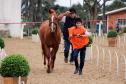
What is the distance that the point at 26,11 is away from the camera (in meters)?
68.8

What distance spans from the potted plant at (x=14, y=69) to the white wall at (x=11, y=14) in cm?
2673

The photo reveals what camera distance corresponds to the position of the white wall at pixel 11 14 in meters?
36.8

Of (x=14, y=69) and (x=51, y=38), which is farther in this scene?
(x=51, y=38)

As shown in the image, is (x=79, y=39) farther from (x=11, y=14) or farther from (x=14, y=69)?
(x=11, y=14)

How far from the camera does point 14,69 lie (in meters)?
9.88

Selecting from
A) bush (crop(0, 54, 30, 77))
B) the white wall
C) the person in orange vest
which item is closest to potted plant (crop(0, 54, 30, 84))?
bush (crop(0, 54, 30, 77))

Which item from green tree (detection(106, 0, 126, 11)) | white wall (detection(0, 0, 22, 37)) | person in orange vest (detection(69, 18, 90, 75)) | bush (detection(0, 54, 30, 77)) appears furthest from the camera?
green tree (detection(106, 0, 126, 11))

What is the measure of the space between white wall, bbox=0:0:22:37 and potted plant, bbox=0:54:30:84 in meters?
26.7

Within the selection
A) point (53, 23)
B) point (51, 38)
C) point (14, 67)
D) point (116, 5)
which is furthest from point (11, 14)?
point (116, 5)

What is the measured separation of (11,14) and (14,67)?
2787cm

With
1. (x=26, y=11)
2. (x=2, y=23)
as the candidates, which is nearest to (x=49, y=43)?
(x=2, y=23)

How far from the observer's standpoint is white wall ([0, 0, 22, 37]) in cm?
3678

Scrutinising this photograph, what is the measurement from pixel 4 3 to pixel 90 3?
2801cm

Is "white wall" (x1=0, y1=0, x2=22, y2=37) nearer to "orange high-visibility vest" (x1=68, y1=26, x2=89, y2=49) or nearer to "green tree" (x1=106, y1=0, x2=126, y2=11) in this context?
"orange high-visibility vest" (x1=68, y1=26, x2=89, y2=49)
